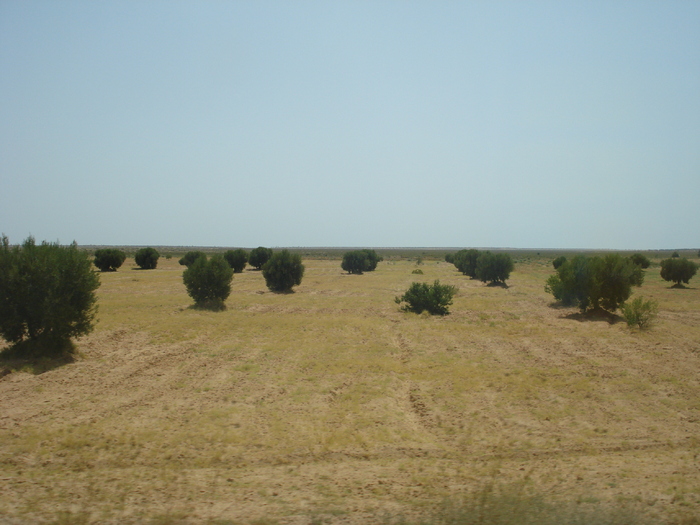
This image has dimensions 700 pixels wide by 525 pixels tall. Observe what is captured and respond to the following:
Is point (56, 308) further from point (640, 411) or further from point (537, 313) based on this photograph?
point (537, 313)

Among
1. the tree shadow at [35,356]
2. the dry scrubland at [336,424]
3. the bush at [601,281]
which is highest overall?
the bush at [601,281]

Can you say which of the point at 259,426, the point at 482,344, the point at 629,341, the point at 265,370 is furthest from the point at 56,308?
the point at 629,341

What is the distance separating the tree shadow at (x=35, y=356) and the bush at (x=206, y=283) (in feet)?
35.0

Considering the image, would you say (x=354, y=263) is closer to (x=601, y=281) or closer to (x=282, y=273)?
(x=282, y=273)

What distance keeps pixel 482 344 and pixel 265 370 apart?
8.15 meters

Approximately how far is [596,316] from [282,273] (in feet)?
69.6

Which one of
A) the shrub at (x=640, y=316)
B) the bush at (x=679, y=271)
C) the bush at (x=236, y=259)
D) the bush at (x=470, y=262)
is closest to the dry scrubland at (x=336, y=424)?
the shrub at (x=640, y=316)

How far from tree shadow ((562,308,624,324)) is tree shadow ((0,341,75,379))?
810 inches

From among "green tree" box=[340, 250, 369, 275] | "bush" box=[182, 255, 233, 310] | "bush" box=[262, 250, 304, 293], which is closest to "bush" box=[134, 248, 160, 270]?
"green tree" box=[340, 250, 369, 275]

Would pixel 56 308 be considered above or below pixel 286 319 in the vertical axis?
above

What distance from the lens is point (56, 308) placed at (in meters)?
13.4

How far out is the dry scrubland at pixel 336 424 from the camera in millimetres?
6223

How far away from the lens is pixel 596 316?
22.7 meters

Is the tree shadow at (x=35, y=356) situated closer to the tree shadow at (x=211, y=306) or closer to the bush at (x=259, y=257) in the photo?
the tree shadow at (x=211, y=306)
